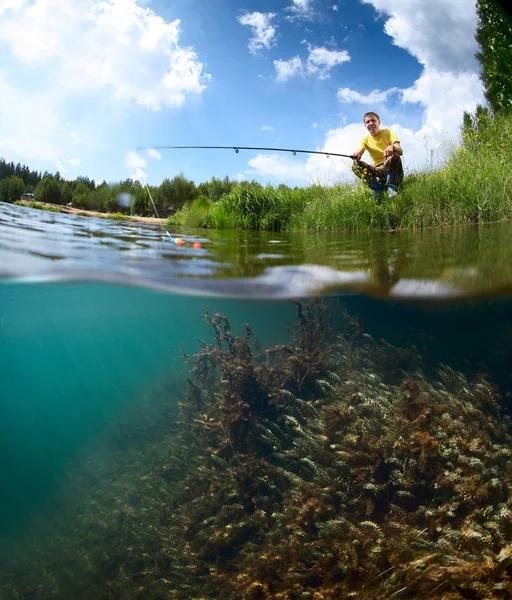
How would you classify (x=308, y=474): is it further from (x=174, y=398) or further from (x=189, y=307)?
(x=189, y=307)

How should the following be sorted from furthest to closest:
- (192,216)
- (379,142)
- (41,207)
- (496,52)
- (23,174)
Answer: (192,216) < (496,52) < (41,207) < (379,142) < (23,174)

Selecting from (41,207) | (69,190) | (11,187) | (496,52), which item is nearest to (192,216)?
(41,207)

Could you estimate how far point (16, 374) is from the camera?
33.5 ft

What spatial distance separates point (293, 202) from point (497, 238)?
1037cm

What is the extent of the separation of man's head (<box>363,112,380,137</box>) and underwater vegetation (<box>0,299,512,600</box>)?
23.7 ft

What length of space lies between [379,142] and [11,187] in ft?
26.6

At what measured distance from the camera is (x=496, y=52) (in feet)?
52.5

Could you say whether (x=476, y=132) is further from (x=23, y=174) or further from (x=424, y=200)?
(x=23, y=174)

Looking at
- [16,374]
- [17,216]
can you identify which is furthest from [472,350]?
[17,216]

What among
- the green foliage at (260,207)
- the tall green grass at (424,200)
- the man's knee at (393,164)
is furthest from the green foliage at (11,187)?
the green foliage at (260,207)

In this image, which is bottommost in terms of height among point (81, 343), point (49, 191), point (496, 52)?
point (81, 343)

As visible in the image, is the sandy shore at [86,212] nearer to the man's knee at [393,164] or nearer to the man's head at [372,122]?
the man's head at [372,122]

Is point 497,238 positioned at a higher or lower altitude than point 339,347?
higher

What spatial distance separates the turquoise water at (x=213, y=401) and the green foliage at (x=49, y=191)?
230 centimetres
